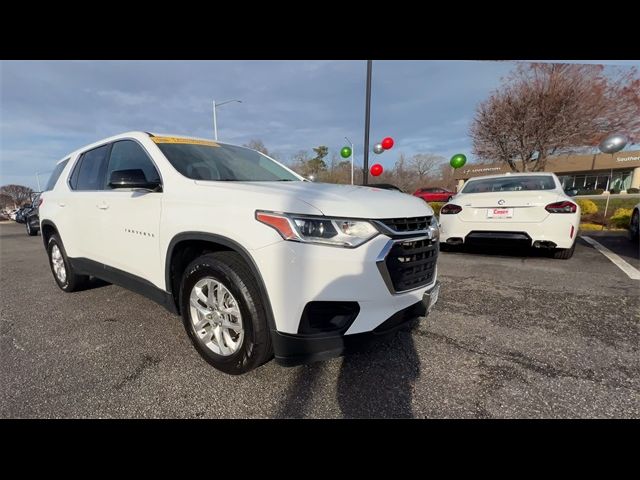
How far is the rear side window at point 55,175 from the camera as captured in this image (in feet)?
13.1

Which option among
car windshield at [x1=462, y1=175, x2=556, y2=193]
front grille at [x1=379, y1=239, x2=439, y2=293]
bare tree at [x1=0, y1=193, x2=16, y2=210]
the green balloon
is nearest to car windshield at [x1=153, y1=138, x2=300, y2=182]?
front grille at [x1=379, y1=239, x2=439, y2=293]

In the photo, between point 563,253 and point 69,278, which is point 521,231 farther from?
point 69,278

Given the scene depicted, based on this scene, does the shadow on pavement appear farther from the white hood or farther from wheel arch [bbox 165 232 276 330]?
the white hood

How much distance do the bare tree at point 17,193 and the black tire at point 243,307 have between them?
254 ft

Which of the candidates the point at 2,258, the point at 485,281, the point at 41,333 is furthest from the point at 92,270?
the point at 2,258

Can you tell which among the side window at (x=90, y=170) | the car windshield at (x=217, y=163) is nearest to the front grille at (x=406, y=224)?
the car windshield at (x=217, y=163)

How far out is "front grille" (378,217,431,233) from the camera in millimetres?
1887

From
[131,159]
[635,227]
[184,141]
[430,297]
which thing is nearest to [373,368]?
[430,297]

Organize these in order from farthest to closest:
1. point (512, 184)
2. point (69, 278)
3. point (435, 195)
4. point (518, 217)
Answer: point (435, 195) < point (512, 184) < point (518, 217) < point (69, 278)

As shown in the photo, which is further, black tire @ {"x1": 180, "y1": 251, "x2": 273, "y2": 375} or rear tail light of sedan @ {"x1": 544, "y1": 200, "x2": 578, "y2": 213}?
rear tail light of sedan @ {"x1": 544, "y1": 200, "x2": 578, "y2": 213}

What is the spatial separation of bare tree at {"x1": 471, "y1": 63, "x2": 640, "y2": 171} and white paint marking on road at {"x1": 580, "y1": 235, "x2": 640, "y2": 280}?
10.0 m

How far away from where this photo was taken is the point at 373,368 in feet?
7.16

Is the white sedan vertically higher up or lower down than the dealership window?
lower down

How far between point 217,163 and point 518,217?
4.39 meters
